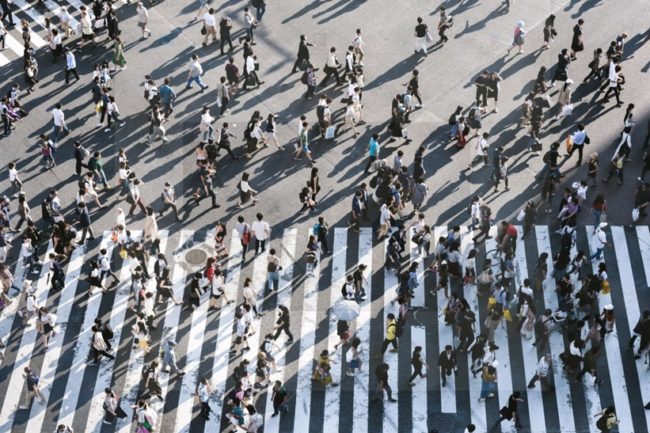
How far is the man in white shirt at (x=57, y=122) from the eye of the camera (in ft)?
131

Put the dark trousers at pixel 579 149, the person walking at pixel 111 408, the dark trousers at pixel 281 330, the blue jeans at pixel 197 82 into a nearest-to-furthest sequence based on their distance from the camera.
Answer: the person walking at pixel 111 408 < the dark trousers at pixel 281 330 < the dark trousers at pixel 579 149 < the blue jeans at pixel 197 82

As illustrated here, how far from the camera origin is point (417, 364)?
3095cm

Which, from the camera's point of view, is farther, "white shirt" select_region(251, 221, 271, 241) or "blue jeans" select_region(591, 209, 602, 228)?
"blue jeans" select_region(591, 209, 602, 228)

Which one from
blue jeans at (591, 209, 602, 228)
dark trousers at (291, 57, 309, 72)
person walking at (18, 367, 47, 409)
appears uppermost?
dark trousers at (291, 57, 309, 72)

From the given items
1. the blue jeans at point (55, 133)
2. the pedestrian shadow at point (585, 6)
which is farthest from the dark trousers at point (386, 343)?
the pedestrian shadow at point (585, 6)

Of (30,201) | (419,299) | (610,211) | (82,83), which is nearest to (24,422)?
(30,201)

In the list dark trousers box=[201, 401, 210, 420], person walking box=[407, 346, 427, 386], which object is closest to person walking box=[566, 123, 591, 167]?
person walking box=[407, 346, 427, 386]

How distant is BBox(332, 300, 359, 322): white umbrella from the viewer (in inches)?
1244

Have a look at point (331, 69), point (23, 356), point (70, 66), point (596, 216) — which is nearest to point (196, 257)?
point (23, 356)

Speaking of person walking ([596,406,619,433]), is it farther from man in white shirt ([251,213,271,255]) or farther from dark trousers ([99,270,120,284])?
dark trousers ([99,270,120,284])

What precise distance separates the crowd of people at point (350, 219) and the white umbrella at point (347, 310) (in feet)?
2.92

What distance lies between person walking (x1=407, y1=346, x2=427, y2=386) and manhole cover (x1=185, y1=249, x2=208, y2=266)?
8.22m

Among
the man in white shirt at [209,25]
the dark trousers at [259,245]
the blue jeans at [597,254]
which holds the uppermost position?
the man in white shirt at [209,25]

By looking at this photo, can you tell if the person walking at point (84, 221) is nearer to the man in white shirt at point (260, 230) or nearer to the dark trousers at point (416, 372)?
the man in white shirt at point (260, 230)
